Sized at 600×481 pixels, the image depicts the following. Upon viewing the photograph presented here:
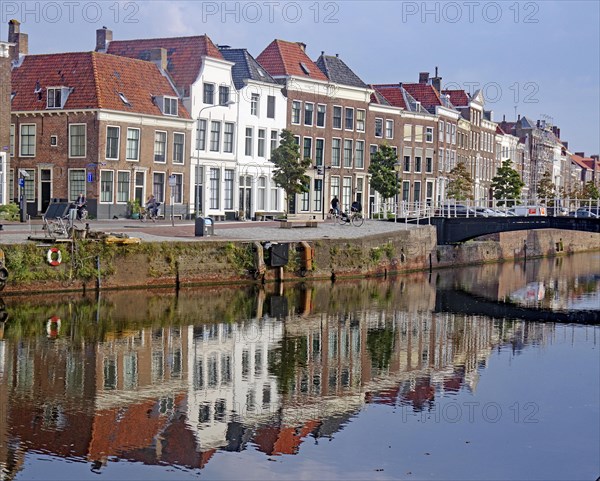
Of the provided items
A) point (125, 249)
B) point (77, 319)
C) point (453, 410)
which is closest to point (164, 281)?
point (125, 249)

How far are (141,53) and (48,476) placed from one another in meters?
44.2

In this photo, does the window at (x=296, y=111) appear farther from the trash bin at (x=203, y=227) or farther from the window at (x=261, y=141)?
the trash bin at (x=203, y=227)

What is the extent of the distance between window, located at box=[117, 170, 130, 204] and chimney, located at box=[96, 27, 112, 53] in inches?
404

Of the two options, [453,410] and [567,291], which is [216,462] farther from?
[567,291]

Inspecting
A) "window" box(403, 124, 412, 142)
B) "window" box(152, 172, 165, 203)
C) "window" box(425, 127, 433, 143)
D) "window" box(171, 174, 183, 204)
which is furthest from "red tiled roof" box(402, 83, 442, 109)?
"window" box(152, 172, 165, 203)

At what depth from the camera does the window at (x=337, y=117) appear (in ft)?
217

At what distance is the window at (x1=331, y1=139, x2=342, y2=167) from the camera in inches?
2598

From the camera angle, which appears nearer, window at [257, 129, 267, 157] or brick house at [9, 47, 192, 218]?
brick house at [9, 47, 192, 218]

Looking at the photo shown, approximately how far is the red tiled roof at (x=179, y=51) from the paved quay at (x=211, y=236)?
30.7 ft

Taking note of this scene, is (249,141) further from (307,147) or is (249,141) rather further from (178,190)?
(178,190)

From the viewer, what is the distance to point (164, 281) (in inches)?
1407

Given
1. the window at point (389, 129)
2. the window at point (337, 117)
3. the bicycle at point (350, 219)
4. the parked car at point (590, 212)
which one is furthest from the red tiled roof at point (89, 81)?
the parked car at point (590, 212)

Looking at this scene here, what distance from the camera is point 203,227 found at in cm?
4038

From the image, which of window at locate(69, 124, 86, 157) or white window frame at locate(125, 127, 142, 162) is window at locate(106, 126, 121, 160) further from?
window at locate(69, 124, 86, 157)
